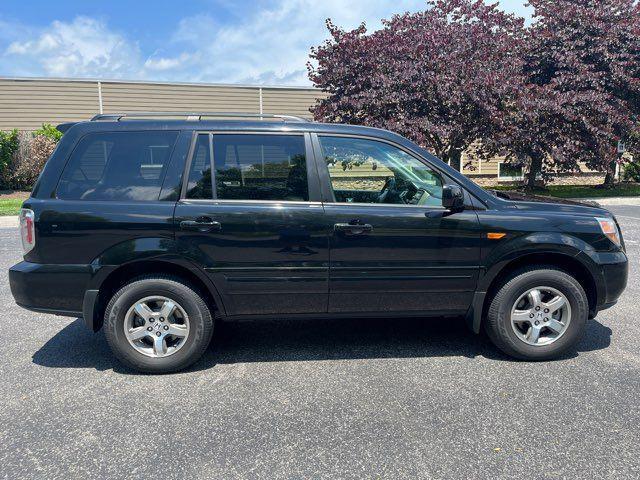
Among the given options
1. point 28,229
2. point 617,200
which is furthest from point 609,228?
point 617,200

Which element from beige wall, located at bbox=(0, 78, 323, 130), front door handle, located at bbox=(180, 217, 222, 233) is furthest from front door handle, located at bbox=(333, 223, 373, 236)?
beige wall, located at bbox=(0, 78, 323, 130)

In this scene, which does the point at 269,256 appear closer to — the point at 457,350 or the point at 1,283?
the point at 457,350

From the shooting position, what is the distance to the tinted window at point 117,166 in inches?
134

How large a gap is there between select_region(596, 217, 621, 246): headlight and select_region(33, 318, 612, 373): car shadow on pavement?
0.93 m

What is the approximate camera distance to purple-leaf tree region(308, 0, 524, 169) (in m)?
12.8

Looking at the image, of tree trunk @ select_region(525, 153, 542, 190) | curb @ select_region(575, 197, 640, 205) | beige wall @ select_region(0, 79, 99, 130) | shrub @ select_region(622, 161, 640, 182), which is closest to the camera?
curb @ select_region(575, 197, 640, 205)

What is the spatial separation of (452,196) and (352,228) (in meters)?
0.75

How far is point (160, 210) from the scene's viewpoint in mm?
3369

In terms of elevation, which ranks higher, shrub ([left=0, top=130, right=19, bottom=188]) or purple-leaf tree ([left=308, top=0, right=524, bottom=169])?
purple-leaf tree ([left=308, top=0, right=524, bottom=169])

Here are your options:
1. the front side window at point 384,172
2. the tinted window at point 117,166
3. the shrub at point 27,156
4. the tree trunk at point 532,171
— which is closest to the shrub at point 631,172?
the tree trunk at point 532,171

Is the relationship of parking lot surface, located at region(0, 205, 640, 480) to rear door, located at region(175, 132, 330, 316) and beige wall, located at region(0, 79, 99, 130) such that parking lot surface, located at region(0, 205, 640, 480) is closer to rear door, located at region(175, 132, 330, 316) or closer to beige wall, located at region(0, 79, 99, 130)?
rear door, located at region(175, 132, 330, 316)

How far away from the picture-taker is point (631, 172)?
21672 mm

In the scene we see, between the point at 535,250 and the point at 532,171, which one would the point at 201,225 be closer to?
the point at 535,250

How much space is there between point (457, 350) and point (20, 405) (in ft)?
10.4
